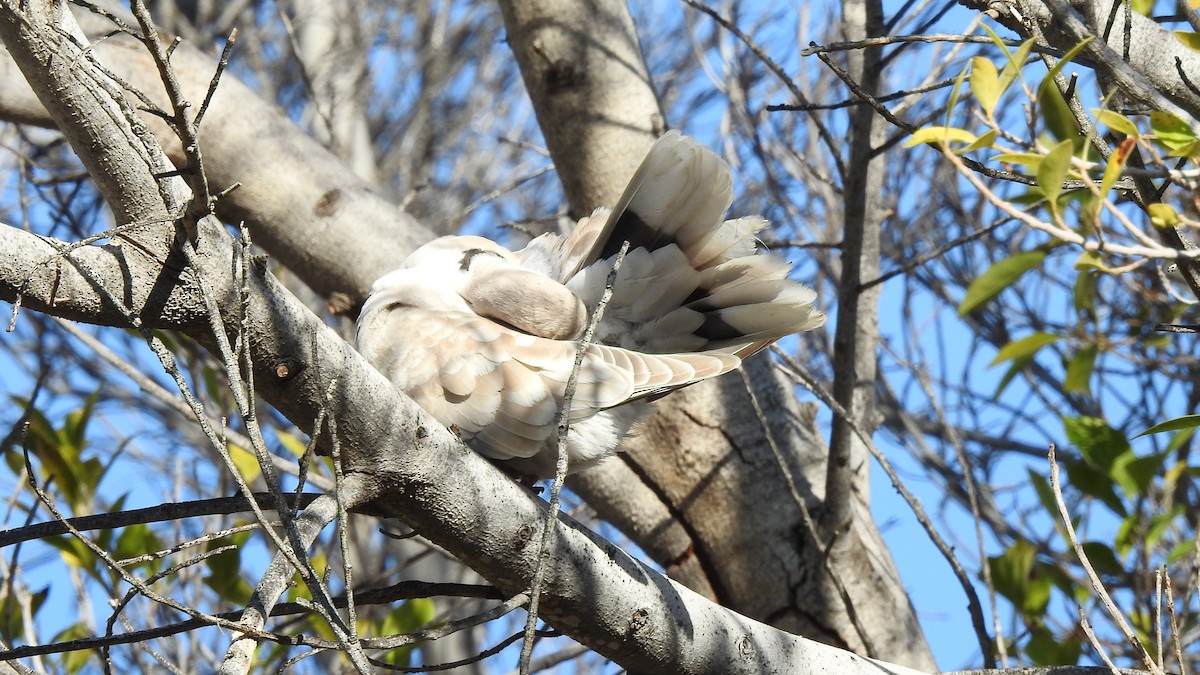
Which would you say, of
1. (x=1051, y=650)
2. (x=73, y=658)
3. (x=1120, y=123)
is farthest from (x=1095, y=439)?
(x=73, y=658)

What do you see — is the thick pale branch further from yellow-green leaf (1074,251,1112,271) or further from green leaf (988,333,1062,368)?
yellow-green leaf (1074,251,1112,271)

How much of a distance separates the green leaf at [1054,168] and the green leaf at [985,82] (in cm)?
10

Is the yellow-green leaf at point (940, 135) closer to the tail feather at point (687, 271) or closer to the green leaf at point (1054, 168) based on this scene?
the green leaf at point (1054, 168)

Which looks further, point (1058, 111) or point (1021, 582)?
point (1021, 582)

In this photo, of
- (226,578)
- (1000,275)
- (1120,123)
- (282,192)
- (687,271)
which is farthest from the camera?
(282,192)

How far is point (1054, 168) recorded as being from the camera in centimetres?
118

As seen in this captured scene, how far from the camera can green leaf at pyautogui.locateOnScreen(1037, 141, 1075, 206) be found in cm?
117

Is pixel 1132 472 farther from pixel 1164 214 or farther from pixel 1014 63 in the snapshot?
pixel 1014 63

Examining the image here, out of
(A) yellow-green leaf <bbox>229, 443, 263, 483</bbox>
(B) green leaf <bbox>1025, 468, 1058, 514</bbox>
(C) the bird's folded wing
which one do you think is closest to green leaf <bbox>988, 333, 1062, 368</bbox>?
(C) the bird's folded wing

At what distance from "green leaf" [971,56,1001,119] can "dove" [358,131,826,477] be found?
3.00 feet

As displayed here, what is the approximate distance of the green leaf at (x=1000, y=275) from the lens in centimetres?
194

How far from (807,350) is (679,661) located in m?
4.02

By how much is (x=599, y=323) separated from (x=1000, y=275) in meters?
0.81

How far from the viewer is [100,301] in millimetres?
1329
